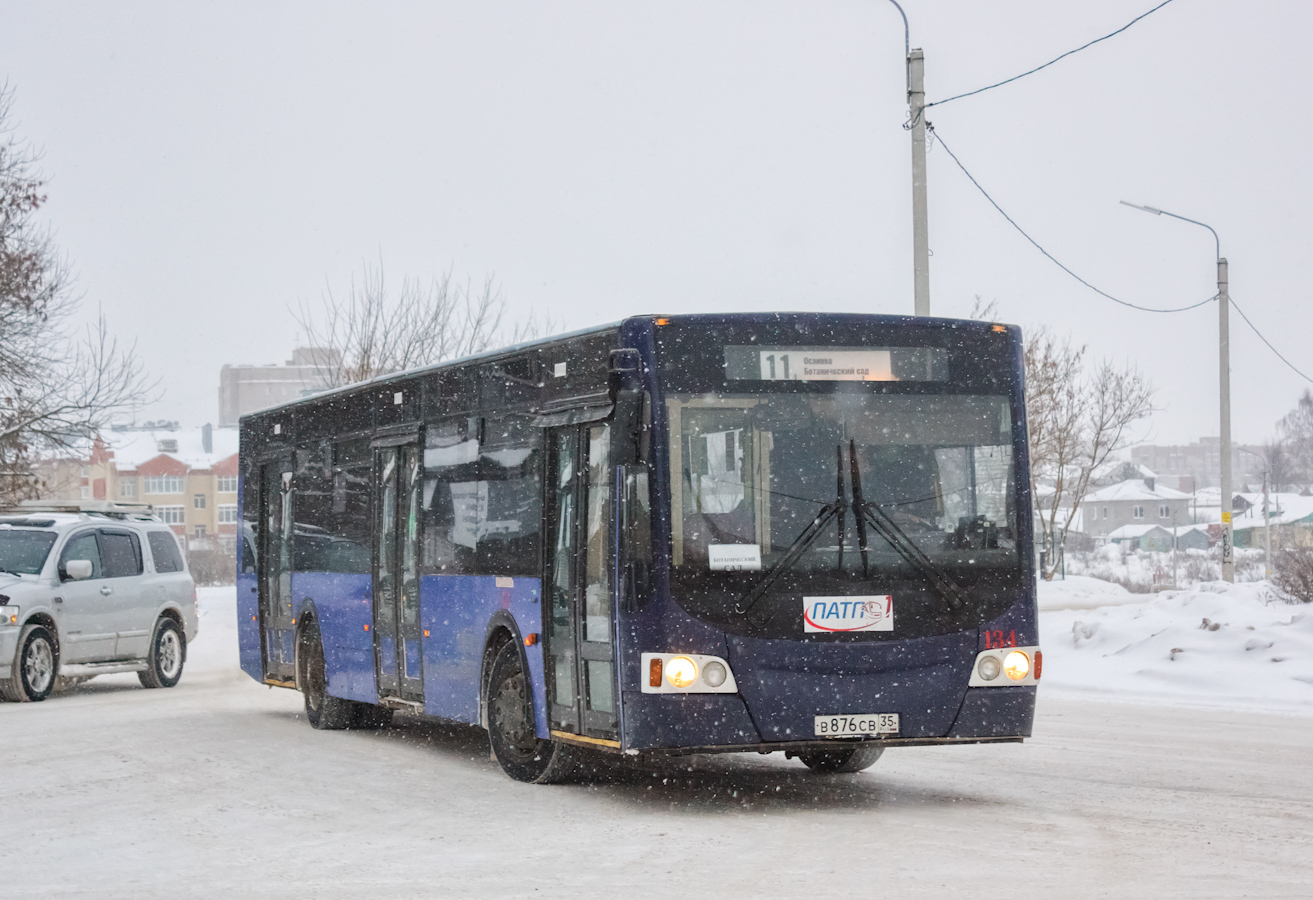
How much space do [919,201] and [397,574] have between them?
26.8 ft

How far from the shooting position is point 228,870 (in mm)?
8461

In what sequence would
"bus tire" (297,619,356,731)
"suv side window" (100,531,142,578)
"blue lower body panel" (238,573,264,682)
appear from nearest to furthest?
"bus tire" (297,619,356,731) < "blue lower body panel" (238,573,264,682) < "suv side window" (100,531,142,578)

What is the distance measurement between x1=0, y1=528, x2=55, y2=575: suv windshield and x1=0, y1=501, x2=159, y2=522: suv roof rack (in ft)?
3.21

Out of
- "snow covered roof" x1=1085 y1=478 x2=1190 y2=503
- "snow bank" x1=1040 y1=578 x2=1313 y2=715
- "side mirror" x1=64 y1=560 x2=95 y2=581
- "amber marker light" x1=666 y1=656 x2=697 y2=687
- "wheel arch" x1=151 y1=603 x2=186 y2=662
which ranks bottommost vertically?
"snow bank" x1=1040 y1=578 x2=1313 y2=715

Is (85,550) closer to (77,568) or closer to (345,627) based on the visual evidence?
(77,568)

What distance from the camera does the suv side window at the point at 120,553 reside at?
21859 millimetres

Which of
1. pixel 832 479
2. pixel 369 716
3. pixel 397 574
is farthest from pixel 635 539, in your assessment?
pixel 369 716

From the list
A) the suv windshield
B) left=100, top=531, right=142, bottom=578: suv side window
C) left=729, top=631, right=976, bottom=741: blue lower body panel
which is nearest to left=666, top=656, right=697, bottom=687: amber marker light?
left=729, top=631, right=976, bottom=741: blue lower body panel

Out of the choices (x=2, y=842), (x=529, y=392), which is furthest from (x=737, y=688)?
(x=2, y=842)

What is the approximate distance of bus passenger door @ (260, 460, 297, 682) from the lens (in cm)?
1723

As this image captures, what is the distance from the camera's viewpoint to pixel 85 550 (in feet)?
70.4

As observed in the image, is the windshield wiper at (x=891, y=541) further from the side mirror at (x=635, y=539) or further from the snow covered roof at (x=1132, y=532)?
the snow covered roof at (x=1132, y=532)

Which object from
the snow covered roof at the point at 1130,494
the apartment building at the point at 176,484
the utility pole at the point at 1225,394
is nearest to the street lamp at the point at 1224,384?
the utility pole at the point at 1225,394

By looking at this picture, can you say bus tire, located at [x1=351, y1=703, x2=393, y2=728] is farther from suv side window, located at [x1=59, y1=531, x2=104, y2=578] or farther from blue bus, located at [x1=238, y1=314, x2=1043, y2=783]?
suv side window, located at [x1=59, y1=531, x2=104, y2=578]
